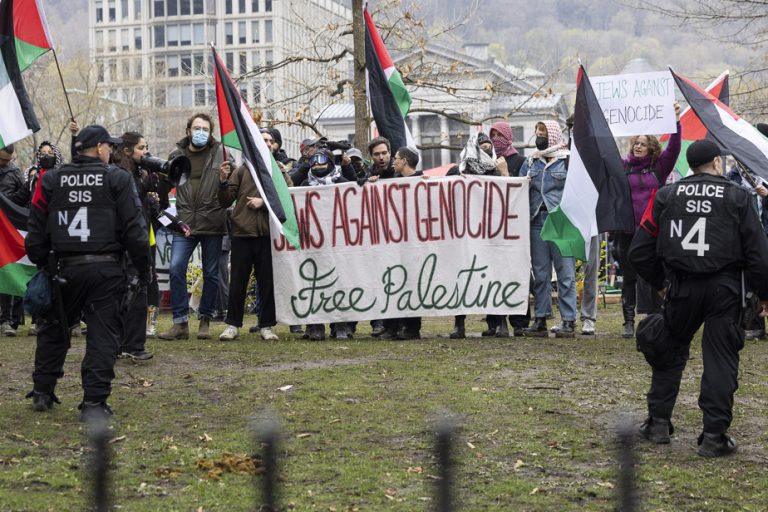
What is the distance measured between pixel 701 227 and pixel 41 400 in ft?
14.6

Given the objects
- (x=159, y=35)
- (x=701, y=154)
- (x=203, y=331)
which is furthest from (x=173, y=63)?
(x=701, y=154)

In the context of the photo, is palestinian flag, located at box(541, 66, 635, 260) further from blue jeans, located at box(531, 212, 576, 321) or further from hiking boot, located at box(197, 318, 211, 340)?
hiking boot, located at box(197, 318, 211, 340)

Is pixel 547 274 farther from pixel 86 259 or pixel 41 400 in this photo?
pixel 41 400

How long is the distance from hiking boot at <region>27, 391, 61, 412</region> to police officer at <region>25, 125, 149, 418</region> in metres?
0.35

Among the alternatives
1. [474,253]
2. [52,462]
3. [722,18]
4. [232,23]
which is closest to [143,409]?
[52,462]

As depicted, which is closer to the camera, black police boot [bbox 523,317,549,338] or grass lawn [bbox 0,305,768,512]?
grass lawn [bbox 0,305,768,512]

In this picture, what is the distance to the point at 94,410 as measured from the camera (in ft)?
25.6

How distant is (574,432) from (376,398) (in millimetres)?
1588

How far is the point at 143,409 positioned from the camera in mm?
8250

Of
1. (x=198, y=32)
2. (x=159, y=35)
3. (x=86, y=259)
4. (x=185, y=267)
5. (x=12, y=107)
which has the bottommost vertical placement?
(x=185, y=267)

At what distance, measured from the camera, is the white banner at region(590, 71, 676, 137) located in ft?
36.3

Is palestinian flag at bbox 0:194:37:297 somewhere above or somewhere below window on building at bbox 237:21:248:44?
below

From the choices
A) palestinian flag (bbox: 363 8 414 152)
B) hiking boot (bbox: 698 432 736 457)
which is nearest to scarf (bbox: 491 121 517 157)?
palestinian flag (bbox: 363 8 414 152)

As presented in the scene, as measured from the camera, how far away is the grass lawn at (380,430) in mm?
6125
